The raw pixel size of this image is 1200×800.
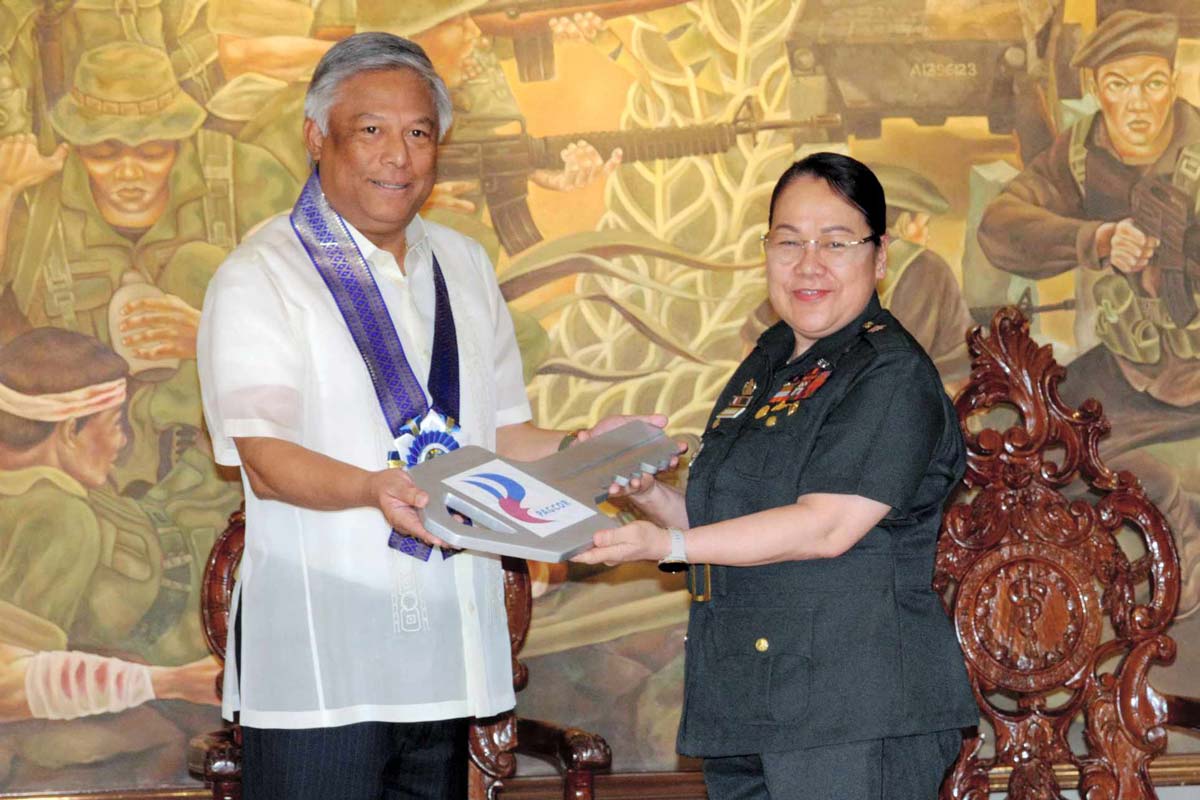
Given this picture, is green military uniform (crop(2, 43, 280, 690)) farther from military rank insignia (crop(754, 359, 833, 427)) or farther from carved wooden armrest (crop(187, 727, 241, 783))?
military rank insignia (crop(754, 359, 833, 427))

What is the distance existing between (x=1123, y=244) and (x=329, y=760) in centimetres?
243

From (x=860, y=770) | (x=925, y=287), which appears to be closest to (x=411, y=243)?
(x=860, y=770)

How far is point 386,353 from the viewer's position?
2494 mm

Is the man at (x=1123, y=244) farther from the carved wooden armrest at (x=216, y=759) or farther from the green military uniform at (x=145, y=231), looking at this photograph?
the carved wooden armrest at (x=216, y=759)

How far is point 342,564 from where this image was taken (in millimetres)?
2438

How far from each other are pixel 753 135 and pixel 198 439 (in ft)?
5.23

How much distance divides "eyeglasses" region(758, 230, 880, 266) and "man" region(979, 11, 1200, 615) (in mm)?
1351

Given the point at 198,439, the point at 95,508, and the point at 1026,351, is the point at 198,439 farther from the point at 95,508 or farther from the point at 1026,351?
the point at 1026,351

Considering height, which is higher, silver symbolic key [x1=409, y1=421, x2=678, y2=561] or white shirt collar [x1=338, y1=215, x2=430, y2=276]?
white shirt collar [x1=338, y1=215, x2=430, y2=276]

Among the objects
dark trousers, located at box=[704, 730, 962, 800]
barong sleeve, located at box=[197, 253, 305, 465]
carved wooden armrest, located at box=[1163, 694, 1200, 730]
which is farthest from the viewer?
carved wooden armrest, located at box=[1163, 694, 1200, 730]

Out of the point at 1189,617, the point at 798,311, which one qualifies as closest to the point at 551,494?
the point at 798,311

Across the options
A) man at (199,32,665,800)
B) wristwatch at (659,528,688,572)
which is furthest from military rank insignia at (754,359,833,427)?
man at (199,32,665,800)

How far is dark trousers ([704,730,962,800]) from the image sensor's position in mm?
2252

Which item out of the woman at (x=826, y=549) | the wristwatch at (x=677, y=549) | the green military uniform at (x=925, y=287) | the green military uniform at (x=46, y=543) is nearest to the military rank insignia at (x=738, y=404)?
the woman at (x=826, y=549)
